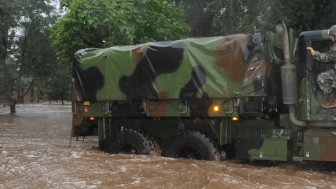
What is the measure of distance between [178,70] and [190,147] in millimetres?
1604

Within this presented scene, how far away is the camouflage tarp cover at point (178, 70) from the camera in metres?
9.91

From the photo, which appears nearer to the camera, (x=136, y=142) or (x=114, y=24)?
(x=136, y=142)

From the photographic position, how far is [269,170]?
9.88 meters

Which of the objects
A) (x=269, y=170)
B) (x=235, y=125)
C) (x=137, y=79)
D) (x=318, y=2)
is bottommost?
(x=269, y=170)

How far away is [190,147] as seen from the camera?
35.5 feet

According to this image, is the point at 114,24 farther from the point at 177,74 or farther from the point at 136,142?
the point at 177,74

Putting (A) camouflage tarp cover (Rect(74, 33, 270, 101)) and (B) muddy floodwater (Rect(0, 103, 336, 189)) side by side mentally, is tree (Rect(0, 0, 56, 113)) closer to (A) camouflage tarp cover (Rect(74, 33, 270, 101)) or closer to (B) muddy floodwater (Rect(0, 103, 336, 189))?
(A) camouflage tarp cover (Rect(74, 33, 270, 101))

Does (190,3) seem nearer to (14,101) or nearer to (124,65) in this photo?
(124,65)

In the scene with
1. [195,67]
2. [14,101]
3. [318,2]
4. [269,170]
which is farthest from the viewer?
[14,101]

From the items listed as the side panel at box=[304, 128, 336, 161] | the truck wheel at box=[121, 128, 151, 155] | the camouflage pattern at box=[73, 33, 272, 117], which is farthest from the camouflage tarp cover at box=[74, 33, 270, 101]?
the side panel at box=[304, 128, 336, 161]

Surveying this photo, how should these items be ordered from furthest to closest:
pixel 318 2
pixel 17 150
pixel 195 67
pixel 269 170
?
pixel 318 2
pixel 17 150
pixel 195 67
pixel 269 170

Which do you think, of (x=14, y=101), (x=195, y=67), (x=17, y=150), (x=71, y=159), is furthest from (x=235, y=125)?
(x=14, y=101)

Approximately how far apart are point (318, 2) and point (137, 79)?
Result: 8715 mm

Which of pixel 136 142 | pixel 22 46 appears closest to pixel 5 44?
pixel 22 46
